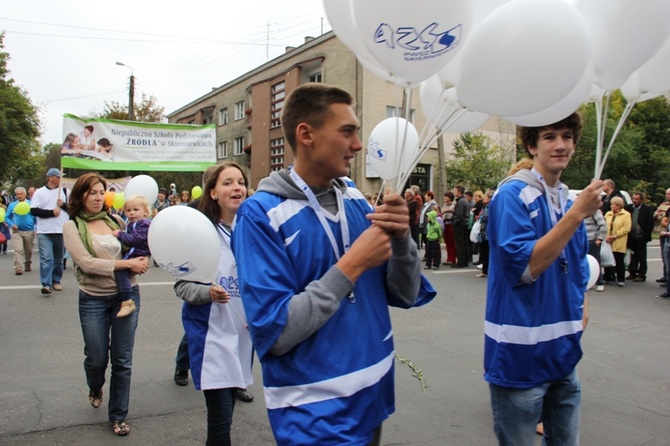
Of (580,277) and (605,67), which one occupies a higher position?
(605,67)

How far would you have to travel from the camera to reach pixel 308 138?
1635 mm

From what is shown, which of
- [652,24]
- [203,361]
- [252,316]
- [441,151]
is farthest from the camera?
[441,151]

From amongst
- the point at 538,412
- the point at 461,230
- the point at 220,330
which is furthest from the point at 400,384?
the point at 461,230

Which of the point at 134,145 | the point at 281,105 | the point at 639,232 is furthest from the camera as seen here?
the point at 281,105

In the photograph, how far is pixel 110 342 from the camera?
357 centimetres

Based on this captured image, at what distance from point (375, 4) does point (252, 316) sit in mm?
1095

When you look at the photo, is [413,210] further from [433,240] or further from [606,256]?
[606,256]

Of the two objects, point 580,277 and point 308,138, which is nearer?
point 308,138

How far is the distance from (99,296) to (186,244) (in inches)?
47.6

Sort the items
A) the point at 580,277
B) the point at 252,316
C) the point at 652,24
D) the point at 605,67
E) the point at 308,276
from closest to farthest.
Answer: the point at 252,316 → the point at 308,276 → the point at 652,24 → the point at 605,67 → the point at 580,277

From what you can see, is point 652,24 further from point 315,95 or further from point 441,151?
point 441,151

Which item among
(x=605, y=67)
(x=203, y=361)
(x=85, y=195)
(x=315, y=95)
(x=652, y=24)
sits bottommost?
(x=203, y=361)

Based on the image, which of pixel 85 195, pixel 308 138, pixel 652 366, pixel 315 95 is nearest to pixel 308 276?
pixel 308 138

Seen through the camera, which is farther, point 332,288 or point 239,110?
point 239,110
